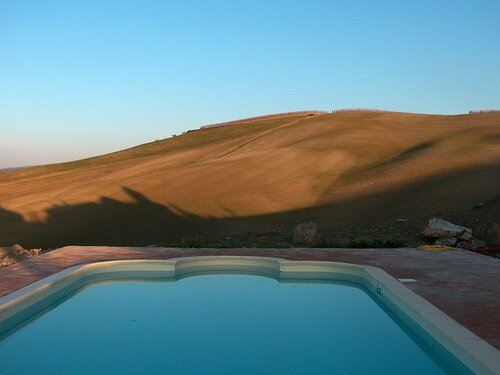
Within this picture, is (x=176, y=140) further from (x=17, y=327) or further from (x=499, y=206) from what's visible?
(x=17, y=327)

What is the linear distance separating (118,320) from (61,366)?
2.16 metres

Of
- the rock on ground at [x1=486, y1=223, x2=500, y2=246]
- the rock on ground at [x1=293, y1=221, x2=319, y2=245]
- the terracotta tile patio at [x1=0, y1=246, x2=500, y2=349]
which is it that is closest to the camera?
the terracotta tile patio at [x1=0, y1=246, x2=500, y2=349]


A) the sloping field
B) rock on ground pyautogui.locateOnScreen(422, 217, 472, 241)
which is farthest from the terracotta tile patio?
the sloping field

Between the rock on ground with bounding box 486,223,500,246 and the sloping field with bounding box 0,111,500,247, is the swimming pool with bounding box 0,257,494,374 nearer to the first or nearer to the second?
the rock on ground with bounding box 486,223,500,246

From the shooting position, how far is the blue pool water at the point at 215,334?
6543mm

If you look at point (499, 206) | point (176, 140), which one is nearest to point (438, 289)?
point (499, 206)

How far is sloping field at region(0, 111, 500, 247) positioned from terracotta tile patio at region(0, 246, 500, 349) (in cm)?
414

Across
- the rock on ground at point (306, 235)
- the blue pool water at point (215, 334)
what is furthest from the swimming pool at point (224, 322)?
the rock on ground at point (306, 235)

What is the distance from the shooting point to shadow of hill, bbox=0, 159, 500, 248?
23.7 m

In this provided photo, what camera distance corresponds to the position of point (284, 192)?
31047 millimetres

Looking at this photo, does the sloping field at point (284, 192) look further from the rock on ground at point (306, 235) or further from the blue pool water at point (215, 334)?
the blue pool water at point (215, 334)

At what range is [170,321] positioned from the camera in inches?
339

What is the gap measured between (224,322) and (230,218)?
18.0m

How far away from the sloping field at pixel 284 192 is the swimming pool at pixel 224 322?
7.05 metres
